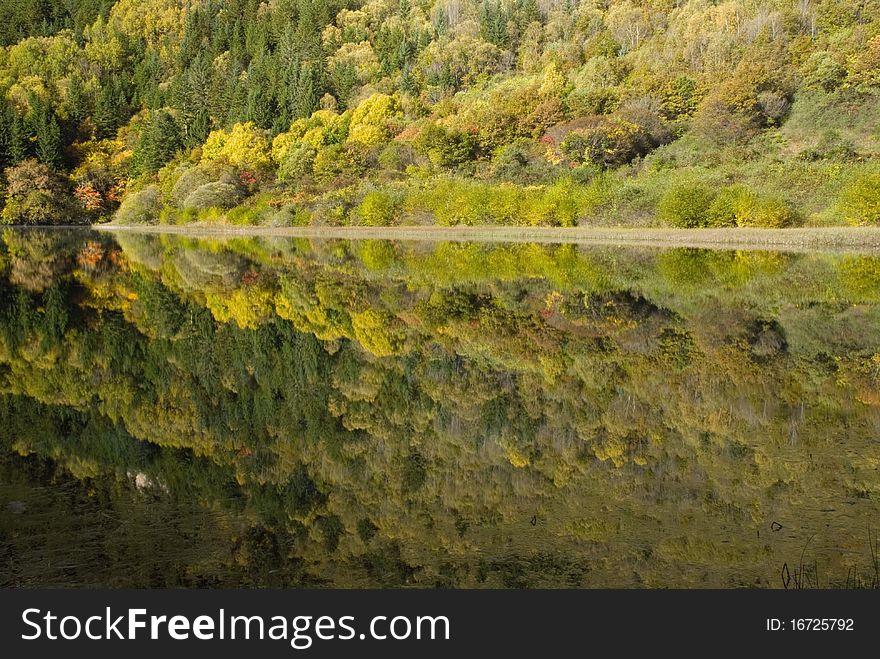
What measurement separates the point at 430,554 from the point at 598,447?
3.26 meters

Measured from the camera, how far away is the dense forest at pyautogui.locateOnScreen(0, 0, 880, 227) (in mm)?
62969

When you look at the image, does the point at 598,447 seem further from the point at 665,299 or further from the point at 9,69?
the point at 9,69

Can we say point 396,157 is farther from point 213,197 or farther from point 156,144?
point 156,144

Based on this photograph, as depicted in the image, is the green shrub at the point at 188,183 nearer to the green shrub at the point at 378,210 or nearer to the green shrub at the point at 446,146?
the green shrub at the point at 446,146

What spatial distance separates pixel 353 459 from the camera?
8.55 m

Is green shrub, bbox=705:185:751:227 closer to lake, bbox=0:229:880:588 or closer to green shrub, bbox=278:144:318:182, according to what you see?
lake, bbox=0:229:880:588

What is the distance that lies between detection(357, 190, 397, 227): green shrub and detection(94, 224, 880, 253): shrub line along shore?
2353mm

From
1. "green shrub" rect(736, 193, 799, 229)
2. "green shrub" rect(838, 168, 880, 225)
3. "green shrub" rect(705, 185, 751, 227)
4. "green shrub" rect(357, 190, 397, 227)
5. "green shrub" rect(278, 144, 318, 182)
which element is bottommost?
"green shrub" rect(838, 168, 880, 225)

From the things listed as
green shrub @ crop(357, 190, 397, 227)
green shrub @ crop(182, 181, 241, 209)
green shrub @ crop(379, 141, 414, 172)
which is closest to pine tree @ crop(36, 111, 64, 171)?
green shrub @ crop(182, 181, 241, 209)

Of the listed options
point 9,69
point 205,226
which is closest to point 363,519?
point 205,226

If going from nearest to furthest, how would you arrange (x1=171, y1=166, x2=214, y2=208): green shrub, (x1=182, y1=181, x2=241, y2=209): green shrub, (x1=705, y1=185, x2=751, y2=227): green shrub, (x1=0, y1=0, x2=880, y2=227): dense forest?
(x1=705, y1=185, x2=751, y2=227): green shrub → (x1=0, y1=0, x2=880, y2=227): dense forest → (x1=182, y1=181, x2=241, y2=209): green shrub → (x1=171, y1=166, x2=214, y2=208): green shrub

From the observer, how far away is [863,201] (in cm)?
4384

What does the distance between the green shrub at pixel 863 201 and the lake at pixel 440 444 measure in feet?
91.6

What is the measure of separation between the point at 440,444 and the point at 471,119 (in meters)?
83.2
